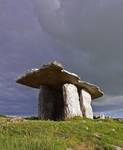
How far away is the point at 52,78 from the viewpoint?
32625mm

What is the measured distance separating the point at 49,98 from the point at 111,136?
1179 centimetres

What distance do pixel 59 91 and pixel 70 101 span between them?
291 cm

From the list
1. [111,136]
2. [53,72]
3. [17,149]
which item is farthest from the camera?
[53,72]

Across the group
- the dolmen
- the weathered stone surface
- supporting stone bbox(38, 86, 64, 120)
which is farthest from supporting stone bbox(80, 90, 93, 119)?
supporting stone bbox(38, 86, 64, 120)

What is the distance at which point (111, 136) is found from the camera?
77.1 feet

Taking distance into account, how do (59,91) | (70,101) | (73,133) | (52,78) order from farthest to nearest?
(59,91), (52,78), (70,101), (73,133)

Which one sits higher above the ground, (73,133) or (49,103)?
(49,103)

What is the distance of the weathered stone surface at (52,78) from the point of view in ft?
102

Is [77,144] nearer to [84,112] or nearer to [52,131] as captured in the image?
[52,131]

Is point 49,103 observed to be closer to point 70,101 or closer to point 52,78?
point 52,78

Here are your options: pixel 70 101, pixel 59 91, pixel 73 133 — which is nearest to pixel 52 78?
pixel 70 101

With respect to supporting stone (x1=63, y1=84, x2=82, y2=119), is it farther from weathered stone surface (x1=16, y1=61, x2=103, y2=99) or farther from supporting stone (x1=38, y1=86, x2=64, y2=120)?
supporting stone (x1=38, y1=86, x2=64, y2=120)

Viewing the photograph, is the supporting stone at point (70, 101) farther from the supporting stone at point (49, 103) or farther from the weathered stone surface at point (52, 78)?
the supporting stone at point (49, 103)

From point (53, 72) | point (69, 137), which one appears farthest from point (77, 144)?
point (53, 72)
